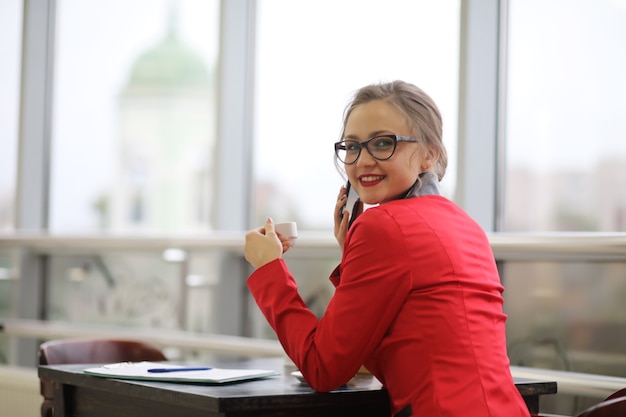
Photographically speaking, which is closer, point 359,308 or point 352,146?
point 359,308

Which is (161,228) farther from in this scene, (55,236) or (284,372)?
(284,372)

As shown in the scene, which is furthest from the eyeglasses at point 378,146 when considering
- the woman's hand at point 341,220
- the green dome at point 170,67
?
the green dome at point 170,67

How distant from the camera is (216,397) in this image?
5.82 ft

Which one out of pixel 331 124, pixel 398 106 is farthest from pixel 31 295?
pixel 398 106

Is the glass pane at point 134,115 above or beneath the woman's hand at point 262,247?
above

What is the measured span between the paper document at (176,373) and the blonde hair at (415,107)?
65 centimetres

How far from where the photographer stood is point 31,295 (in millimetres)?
5145

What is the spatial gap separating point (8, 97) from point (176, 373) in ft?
13.4

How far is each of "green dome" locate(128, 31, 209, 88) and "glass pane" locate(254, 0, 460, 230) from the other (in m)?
0.47

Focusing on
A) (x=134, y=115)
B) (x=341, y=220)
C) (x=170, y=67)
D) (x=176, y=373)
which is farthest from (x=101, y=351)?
(x=134, y=115)

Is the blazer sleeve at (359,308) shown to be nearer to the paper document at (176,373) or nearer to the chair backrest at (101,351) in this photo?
the paper document at (176,373)

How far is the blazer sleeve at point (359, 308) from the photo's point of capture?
1.82m

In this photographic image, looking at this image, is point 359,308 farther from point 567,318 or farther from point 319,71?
point 319,71

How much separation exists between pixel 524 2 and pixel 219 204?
5.92ft
